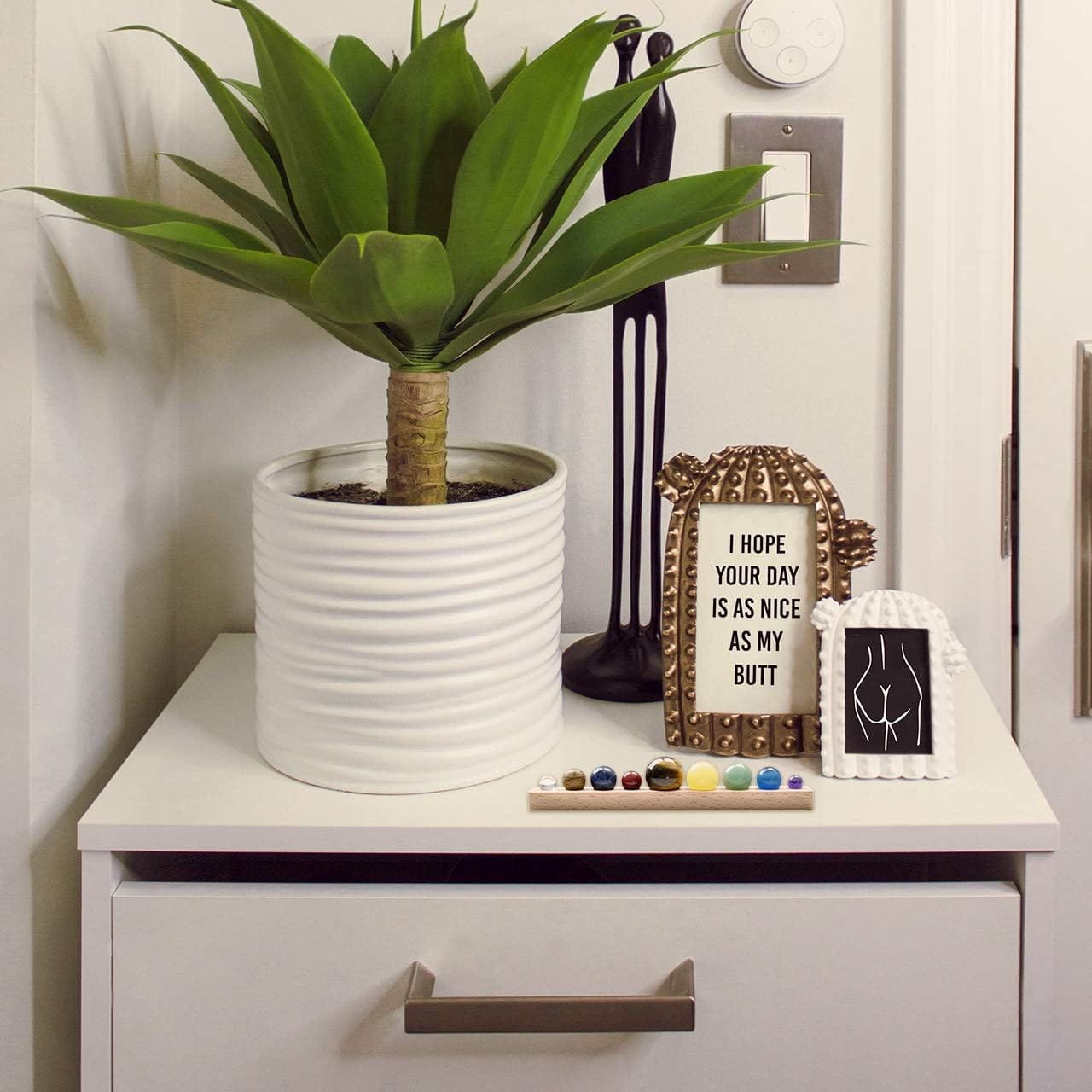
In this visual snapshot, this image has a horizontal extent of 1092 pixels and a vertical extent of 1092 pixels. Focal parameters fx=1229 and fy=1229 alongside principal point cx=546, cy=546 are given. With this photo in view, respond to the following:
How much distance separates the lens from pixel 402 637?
788 millimetres

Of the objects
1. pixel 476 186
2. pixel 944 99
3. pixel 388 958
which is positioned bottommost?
pixel 388 958

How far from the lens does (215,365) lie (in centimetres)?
111

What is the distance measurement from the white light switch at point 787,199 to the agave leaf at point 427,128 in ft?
1.05

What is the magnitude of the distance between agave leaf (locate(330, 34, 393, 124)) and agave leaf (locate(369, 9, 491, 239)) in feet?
0.18

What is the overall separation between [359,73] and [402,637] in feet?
1.31

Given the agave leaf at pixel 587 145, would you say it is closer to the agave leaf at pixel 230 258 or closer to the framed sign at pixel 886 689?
the agave leaf at pixel 230 258

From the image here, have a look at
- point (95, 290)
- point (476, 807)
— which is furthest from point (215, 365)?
point (476, 807)

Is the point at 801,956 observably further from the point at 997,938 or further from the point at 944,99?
the point at 944,99

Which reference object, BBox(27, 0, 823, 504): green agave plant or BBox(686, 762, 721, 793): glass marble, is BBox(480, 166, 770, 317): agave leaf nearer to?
BBox(27, 0, 823, 504): green agave plant

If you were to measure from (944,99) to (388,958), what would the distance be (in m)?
0.84

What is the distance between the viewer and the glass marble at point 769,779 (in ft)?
2.63

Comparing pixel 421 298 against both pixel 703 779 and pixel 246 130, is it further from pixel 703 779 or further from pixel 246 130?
pixel 703 779

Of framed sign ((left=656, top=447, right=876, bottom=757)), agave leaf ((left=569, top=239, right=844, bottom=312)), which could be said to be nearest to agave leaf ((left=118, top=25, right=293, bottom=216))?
agave leaf ((left=569, top=239, right=844, bottom=312))

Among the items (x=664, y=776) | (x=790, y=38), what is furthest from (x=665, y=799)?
(x=790, y=38)
